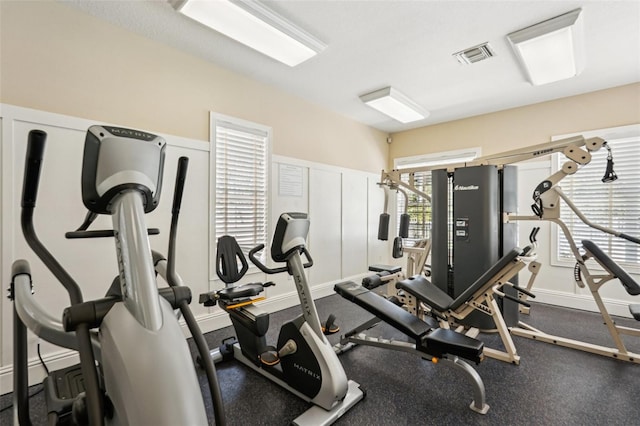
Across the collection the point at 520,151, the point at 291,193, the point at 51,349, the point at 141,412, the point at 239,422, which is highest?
the point at 520,151

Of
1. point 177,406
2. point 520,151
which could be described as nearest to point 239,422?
point 177,406

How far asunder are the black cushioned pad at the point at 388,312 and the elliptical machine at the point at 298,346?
1.62ft

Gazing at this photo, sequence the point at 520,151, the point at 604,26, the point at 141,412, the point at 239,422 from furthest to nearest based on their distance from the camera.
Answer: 1. the point at 520,151
2. the point at 604,26
3. the point at 239,422
4. the point at 141,412

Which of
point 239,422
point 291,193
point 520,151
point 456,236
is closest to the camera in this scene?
point 239,422

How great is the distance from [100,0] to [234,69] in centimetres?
123

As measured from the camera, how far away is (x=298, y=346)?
188 cm

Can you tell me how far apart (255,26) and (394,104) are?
221 centimetres

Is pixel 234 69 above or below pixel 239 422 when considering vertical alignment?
above

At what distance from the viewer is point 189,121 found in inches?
114

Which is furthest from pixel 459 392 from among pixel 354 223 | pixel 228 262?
pixel 354 223

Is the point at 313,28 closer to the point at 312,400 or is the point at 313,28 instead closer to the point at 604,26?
the point at 604,26

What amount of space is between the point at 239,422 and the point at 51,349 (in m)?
1.59

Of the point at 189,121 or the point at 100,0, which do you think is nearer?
the point at 100,0

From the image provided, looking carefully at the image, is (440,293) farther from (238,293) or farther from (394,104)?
(394,104)
